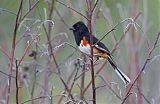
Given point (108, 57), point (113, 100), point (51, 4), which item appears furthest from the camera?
point (113, 100)

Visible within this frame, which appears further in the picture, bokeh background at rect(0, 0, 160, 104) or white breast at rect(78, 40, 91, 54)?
white breast at rect(78, 40, 91, 54)

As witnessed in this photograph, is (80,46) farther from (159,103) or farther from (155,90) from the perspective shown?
(155,90)

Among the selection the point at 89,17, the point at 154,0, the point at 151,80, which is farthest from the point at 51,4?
the point at 154,0

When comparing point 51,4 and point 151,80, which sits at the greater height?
point 51,4

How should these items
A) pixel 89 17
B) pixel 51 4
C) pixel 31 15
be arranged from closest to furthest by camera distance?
pixel 89 17 < pixel 51 4 < pixel 31 15

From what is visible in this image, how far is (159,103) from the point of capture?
12.9 ft

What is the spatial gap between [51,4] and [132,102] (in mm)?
799

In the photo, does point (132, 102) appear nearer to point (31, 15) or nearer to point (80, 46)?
point (80, 46)

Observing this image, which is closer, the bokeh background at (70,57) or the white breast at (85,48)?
the bokeh background at (70,57)

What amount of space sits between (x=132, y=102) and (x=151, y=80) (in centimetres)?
169

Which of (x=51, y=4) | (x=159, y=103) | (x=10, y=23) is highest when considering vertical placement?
(x=10, y=23)

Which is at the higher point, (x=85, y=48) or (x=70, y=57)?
(x=85, y=48)

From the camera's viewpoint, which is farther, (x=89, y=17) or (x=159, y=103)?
(x=159, y=103)

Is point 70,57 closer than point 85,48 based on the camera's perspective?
Yes
